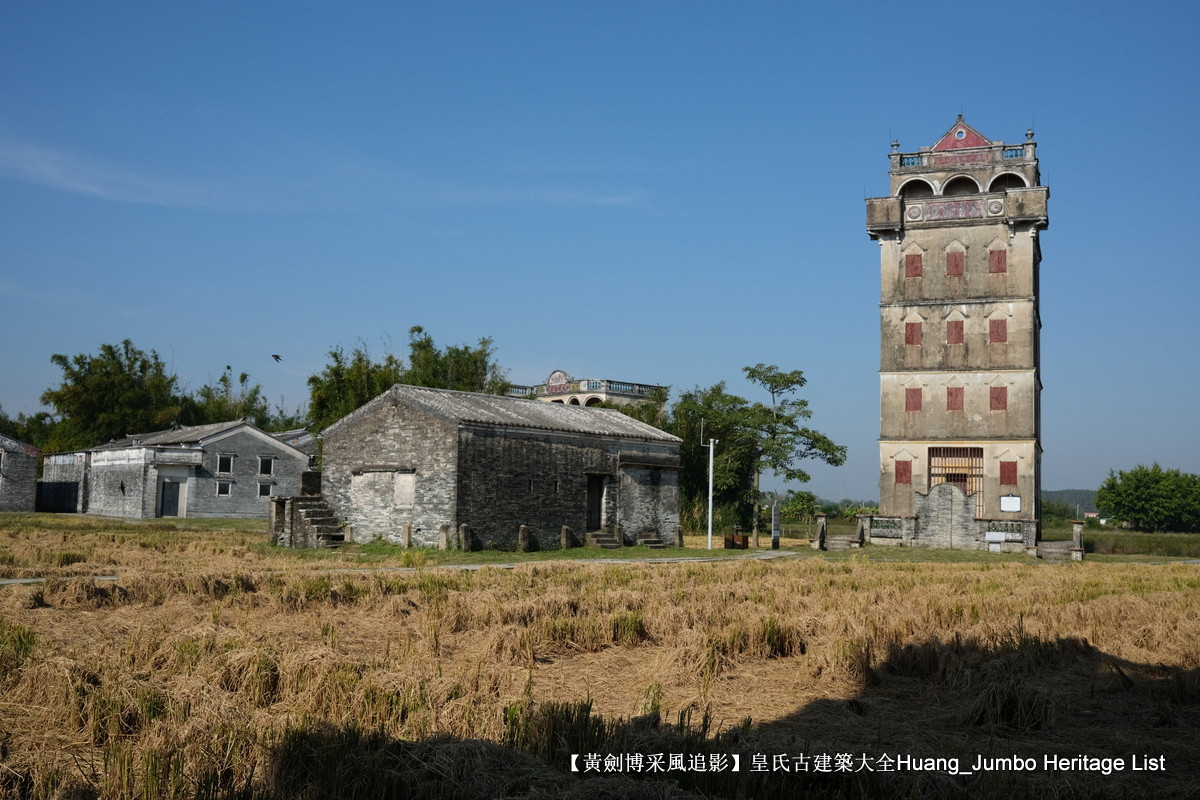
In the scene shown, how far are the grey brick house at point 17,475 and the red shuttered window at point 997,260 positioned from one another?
5261 centimetres

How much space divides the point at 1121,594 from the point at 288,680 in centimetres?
1536

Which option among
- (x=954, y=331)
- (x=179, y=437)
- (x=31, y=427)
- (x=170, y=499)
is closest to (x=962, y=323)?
(x=954, y=331)

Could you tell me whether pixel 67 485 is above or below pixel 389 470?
below

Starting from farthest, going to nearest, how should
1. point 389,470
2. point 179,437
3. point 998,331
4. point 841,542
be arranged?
point 179,437
point 998,331
point 841,542
point 389,470

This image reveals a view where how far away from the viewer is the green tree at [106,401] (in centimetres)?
7644

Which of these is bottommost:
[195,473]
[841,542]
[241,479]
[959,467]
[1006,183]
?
[841,542]

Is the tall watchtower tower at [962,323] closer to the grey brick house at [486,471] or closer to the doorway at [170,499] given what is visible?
the grey brick house at [486,471]

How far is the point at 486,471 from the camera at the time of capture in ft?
99.3

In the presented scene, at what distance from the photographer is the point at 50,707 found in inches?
307

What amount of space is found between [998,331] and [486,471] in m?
25.0

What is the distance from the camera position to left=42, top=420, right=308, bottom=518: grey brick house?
173 feet

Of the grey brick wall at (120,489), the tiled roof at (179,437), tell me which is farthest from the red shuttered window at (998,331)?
the grey brick wall at (120,489)

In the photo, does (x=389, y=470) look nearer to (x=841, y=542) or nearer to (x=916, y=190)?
(x=841, y=542)

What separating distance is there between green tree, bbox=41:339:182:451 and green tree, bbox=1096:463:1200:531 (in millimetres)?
80819
